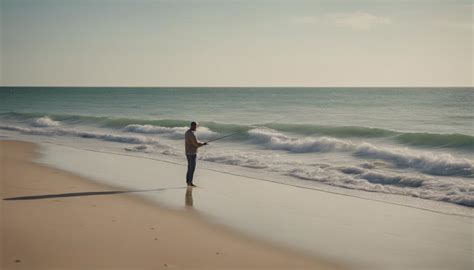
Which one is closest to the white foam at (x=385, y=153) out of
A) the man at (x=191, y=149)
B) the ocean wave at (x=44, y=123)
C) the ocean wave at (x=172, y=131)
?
the ocean wave at (x=172, y=131)

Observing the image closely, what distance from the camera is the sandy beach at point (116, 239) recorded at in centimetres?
549

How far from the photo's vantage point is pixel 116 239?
6.22 metres

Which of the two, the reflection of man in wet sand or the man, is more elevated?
the man

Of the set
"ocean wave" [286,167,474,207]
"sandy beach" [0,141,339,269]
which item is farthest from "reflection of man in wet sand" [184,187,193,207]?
"ocean wave" [286,167,474,207]

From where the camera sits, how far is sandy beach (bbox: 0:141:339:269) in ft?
18.0

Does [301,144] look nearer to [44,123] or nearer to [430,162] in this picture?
[430,162]

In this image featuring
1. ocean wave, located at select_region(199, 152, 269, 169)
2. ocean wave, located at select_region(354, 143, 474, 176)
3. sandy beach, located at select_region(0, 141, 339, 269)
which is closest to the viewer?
sandy beach, located at select_region(0, 141, 339, 269)

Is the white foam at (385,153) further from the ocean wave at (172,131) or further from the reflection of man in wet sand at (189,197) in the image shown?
the reflection of man in wet sand at (189,197)

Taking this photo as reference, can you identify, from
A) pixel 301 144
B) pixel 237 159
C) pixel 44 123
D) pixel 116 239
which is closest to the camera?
pixel 116 239

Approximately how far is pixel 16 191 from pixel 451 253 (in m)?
7.35

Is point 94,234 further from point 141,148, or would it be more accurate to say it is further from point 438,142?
point 438,142

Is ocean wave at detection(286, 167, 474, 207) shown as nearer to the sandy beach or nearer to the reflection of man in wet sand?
the reflection of man in wet sand

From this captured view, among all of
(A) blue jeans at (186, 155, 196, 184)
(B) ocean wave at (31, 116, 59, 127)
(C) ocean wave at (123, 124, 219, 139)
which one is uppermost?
(A) blue jeans at (186, 155, 196, 184)

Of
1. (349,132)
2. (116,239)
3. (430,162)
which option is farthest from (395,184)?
(349,132)
